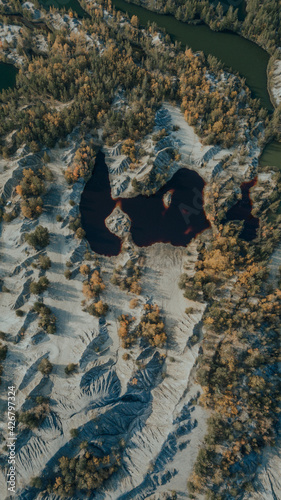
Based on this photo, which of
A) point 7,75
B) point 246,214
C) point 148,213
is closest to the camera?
point 148,213

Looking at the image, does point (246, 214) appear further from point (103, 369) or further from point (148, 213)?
→ point (103, 369)

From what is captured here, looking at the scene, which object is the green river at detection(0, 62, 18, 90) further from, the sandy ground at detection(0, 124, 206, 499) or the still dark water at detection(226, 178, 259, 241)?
the still dark water at detection(226, 178, 259, 241)

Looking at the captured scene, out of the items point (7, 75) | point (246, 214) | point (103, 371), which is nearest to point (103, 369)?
point (103, 371)

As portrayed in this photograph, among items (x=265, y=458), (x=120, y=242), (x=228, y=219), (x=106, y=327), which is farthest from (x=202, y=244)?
(x=265, y=458)

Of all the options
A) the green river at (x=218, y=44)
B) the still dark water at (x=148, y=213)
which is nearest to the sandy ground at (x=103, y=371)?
the still dark water at (x=148, y=213)

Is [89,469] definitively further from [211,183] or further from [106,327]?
[211,183]

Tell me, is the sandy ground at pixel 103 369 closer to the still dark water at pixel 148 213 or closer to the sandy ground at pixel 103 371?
the sandy ground at pixel 103 371
